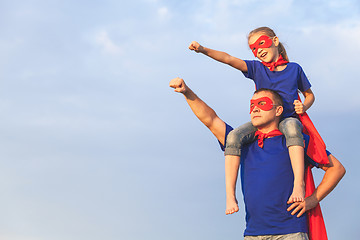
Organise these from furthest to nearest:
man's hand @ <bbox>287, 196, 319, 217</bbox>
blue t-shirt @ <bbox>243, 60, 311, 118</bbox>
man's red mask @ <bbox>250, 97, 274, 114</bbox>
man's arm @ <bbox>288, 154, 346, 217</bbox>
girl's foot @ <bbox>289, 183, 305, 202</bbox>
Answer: blue t-shirt @ <bbox>243, 60, 311, 118</bbox>
man's red mask @ <bbox>250, 97, 274, 114</bbox>
man's arm @ <bbox>288, 154, 346, 217</bbox>
man's hand @ <bbox>287, 196, 319, 217</bbox>
girl's foot @ <bbox>289, 183, 305, 202</bbox>

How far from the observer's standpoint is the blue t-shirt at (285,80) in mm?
5602

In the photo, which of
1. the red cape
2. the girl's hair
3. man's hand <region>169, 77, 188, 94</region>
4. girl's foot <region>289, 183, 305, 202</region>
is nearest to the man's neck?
the red cape

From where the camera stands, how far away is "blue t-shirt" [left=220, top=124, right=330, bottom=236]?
505cm

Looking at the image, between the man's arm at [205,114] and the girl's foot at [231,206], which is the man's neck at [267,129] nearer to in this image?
the man's arm at [205,114]

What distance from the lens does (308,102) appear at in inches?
230

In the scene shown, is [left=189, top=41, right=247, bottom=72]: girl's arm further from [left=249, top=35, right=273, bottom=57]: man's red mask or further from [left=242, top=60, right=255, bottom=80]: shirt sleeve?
[left=249, top=35, right=273, bottom=57]: man's red mask

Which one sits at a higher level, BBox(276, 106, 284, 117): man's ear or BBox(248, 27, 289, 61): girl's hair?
BBox(248, 27, 289, 61): girl's hair

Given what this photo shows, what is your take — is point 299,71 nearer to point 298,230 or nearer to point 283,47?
point 283,47

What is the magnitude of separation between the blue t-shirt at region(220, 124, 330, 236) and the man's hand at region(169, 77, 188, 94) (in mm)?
1026

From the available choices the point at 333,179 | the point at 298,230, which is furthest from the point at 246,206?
the point at 333,179

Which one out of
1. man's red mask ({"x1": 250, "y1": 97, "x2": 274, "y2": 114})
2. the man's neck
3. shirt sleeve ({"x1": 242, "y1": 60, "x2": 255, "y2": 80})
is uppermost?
shirt sleeve ({"x1": 242, "y1": 60, "x2": 255, "y2": 80})

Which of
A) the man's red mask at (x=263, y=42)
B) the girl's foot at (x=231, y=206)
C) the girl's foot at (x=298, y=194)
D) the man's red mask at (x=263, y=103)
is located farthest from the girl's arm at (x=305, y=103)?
the girl's foot at (x=231, y=206)

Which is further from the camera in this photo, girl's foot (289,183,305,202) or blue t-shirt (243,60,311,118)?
blue t-shirt (243,60,311,118)

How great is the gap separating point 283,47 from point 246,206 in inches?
83.1
